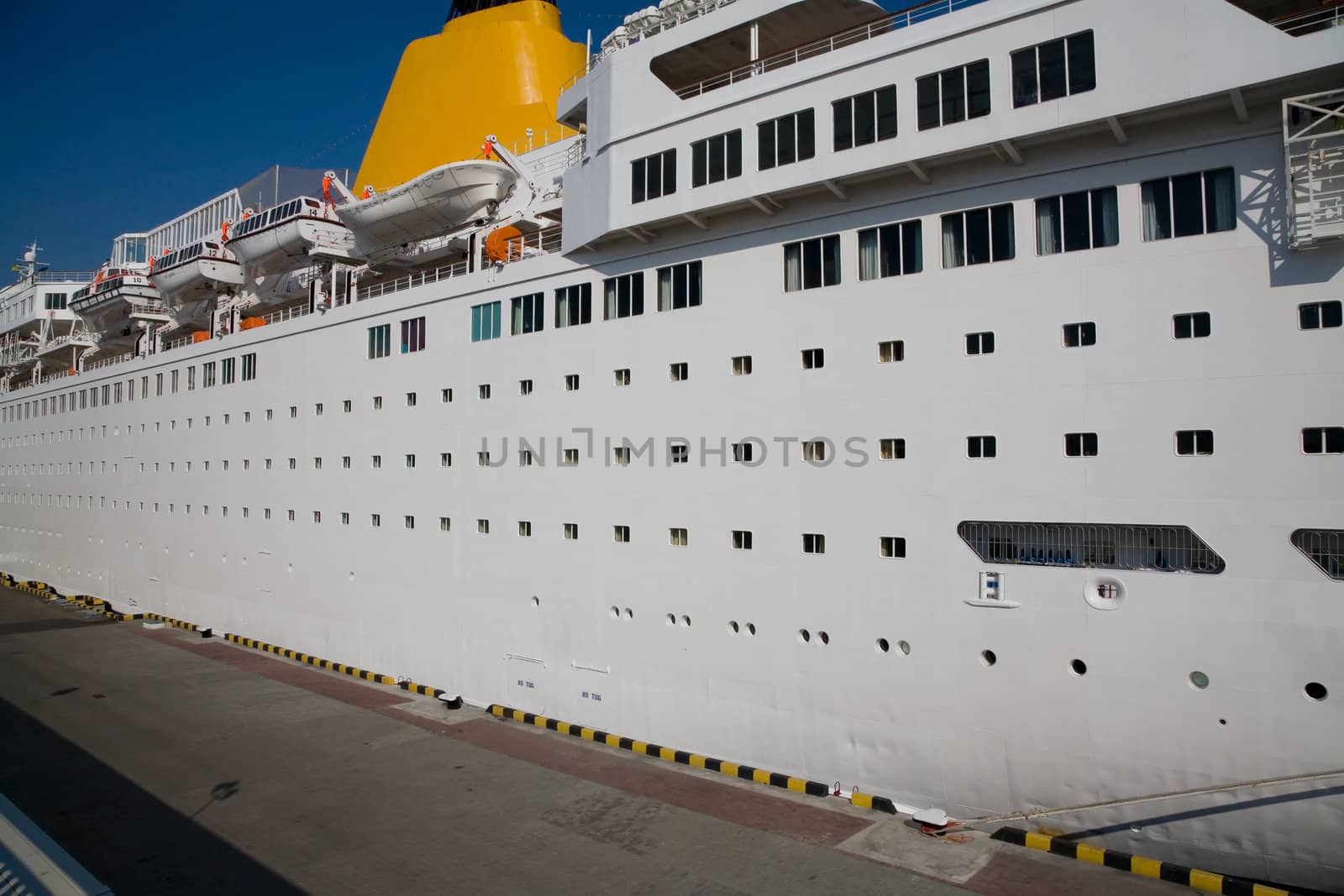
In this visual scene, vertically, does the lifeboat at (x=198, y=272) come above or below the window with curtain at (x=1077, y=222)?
above

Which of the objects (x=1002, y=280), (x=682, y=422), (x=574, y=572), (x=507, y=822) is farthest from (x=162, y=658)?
(x=1002, y=280)

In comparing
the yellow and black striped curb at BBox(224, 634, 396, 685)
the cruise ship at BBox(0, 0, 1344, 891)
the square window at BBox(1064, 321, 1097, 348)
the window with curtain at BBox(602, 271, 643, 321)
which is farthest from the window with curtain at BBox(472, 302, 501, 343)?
the square window at BBox(1064, 321, 1097, 348)

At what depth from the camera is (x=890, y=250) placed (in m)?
9.02

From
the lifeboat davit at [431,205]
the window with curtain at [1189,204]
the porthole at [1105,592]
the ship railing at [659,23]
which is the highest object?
the ship railing at [659,23]

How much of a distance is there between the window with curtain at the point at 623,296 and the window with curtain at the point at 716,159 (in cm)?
160

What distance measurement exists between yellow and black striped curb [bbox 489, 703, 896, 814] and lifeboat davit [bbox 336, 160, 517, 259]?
860 centimetres

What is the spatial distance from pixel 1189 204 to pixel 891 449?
349 cm

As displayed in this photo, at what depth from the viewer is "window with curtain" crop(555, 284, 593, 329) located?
11773 mm

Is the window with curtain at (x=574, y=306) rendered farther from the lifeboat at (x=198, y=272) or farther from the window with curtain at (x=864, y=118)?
the lifeboat at (x=198, y=272)

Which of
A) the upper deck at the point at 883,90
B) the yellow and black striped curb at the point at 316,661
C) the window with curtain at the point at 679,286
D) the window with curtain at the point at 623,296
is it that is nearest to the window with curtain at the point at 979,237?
the upper deck at the point at 883,90

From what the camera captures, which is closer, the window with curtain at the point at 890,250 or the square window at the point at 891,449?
the square window at the point at 891,449

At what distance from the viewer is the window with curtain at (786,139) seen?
9.32m

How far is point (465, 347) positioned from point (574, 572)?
4.43m

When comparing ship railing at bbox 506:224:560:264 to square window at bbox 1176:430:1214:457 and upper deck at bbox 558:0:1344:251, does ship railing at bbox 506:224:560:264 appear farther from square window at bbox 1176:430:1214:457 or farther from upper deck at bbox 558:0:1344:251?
square window at bbox 1176:430:1214:457
